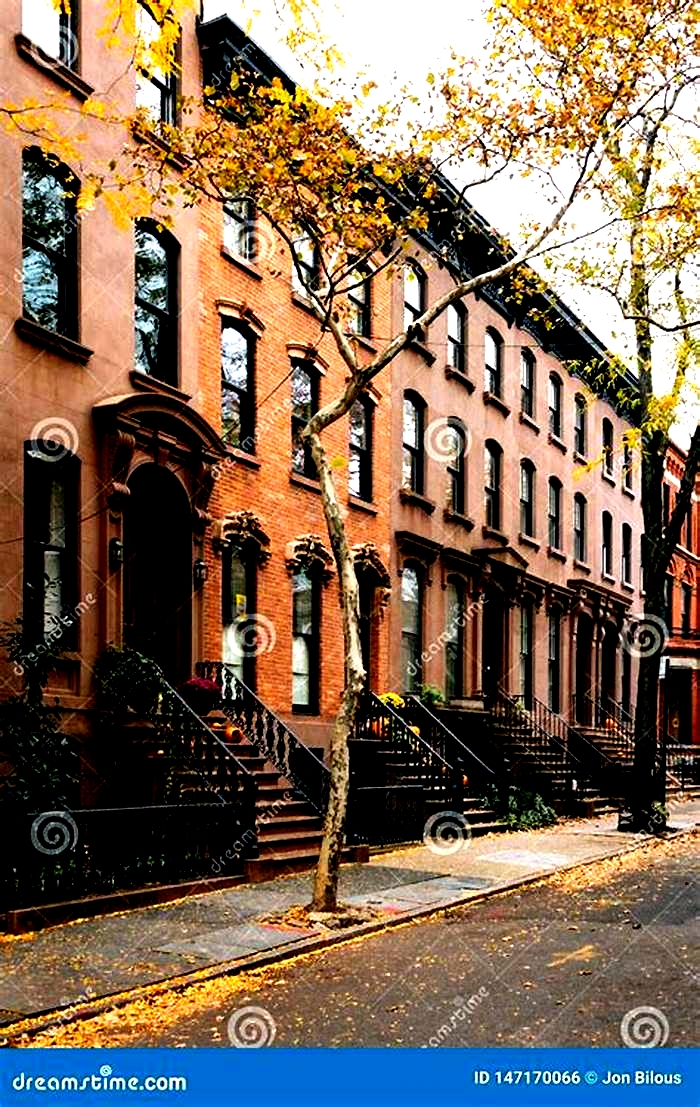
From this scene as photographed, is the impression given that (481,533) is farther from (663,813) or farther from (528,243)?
(528,243)

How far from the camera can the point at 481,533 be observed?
→ 92.2 feet

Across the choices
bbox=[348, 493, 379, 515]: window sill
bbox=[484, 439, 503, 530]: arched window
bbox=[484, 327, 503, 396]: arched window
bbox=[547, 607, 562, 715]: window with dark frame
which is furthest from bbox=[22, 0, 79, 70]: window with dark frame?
bbox=[547, 607, 562, 715]: window with dark frame

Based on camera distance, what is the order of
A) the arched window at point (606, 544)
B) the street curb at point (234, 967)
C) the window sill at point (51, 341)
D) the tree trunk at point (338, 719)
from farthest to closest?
the arched window at point (606, 544)
the window sill at point (51, 341)
the tree trunk at point (338, 719)
the street curb at point (234, 967)

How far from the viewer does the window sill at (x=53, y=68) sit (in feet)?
48.3

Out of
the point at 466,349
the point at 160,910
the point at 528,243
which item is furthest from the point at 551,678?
the point at 160,910

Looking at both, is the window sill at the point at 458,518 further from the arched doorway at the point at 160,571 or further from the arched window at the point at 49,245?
the arched window at the point at 49,245

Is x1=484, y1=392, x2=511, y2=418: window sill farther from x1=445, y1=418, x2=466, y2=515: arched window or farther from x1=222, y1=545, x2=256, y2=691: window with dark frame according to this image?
x1=222, y1=545, x2=256, y2=691: window with dark frame

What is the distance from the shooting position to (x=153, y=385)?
1688 cm

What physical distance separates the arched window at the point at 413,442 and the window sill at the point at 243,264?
18.5 feet
